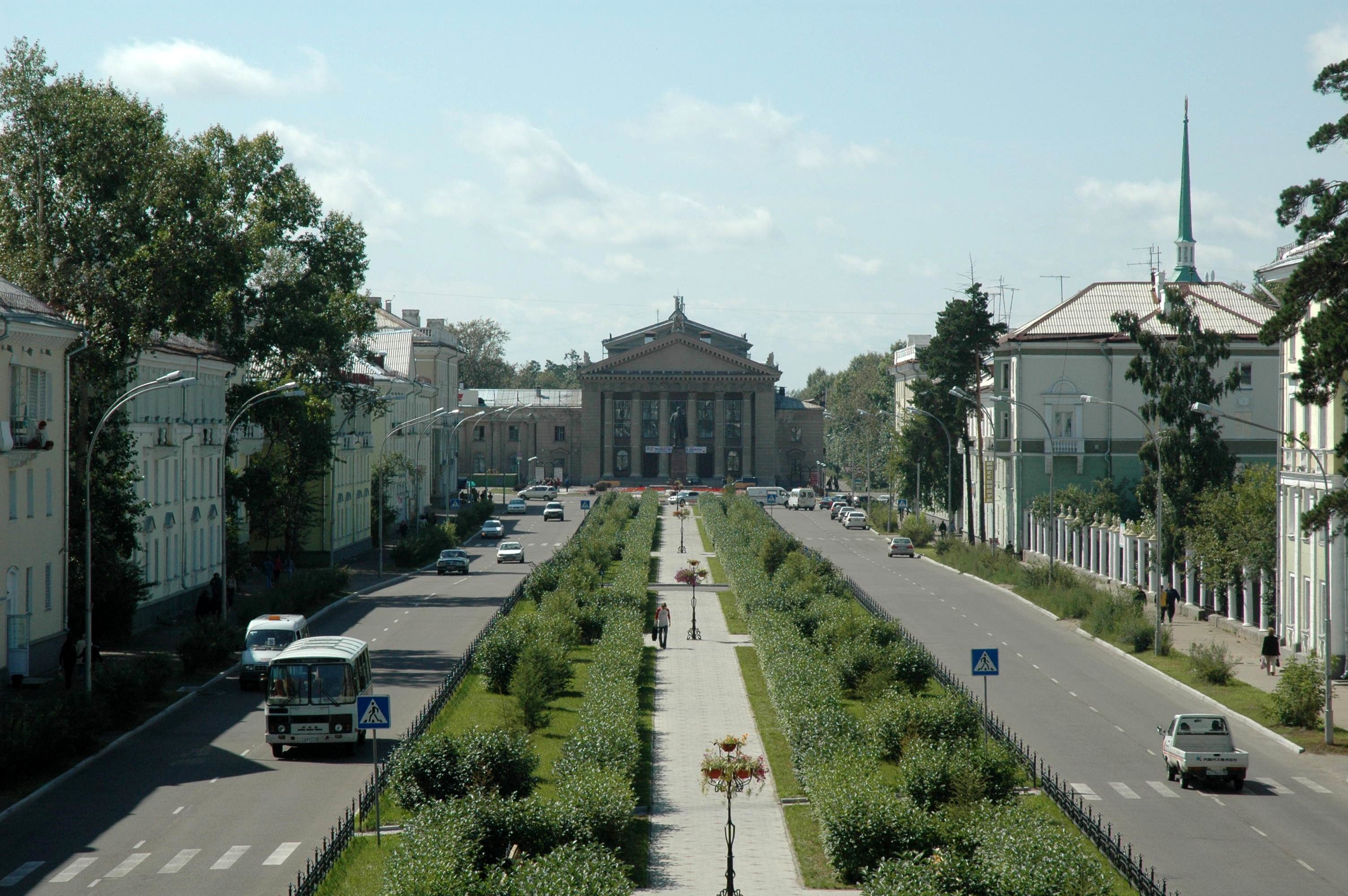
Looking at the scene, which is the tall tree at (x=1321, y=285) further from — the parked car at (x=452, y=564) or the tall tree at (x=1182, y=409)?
the parked car at (x=452, y=564)

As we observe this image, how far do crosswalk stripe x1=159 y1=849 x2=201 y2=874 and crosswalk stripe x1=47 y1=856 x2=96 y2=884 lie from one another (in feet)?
3.52

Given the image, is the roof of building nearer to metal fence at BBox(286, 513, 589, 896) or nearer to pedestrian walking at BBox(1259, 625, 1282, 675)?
pedestrian walking at BBox(1259, 625, 1282, 675)

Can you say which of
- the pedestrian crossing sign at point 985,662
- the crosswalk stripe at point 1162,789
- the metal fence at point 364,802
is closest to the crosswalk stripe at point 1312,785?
the crosswalk stripe at point 1162,789

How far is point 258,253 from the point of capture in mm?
52969

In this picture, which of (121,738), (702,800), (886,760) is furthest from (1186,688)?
(121,738)

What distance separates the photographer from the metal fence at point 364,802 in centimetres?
1825

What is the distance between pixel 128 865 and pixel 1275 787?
19.2 m

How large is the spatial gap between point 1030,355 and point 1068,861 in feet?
193

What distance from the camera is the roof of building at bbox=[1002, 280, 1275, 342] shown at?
69.5 m

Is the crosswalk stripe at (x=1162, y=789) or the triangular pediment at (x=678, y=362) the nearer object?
the crosswalk stripe at (x=1162, y=789)

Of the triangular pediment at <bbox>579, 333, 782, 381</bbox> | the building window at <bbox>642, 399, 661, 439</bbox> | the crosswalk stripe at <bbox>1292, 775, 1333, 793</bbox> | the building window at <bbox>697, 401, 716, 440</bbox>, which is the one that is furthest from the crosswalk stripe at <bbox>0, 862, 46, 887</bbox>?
the building window at <bbox>697, 401, 716, 440</bbox>

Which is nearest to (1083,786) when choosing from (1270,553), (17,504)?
(1270,553)

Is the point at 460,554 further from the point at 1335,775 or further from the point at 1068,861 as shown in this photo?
the point at 1068,861

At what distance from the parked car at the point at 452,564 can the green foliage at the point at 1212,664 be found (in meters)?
38.7
